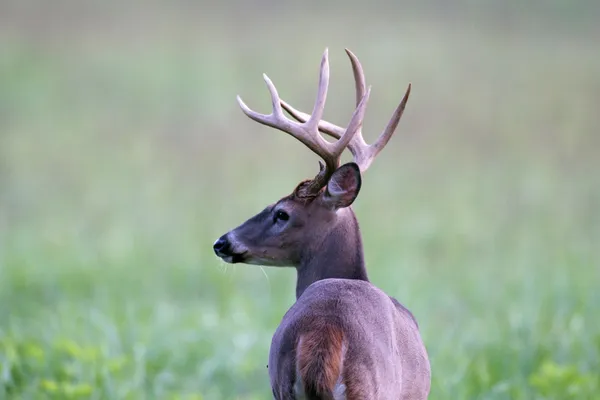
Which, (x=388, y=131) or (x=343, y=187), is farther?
(x=388, y=131)

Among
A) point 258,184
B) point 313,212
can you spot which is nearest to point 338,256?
point 313,212

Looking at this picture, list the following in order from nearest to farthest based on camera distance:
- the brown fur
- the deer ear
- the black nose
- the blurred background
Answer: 1. the brown fur
2. the deer ear
3. the black nose
4. the blurred background

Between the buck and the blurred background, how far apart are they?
5.56 ft

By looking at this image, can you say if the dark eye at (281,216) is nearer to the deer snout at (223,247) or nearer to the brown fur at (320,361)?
the deer snout at (223,247)

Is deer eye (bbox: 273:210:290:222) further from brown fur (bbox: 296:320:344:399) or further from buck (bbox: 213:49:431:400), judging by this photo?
brown fur (bbox: 296:320:344:399)

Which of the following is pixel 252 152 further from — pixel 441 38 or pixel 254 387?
pixel 254 387

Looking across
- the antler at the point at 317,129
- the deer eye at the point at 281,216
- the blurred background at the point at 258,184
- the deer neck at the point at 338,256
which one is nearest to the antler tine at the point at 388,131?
the antler at the point at 317,129

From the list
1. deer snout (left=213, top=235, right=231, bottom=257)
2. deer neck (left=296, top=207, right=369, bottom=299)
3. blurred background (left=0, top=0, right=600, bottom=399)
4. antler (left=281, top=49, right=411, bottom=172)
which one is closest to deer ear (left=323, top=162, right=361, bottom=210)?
deer neck (left=296, top=207, right=369, bottom=299)

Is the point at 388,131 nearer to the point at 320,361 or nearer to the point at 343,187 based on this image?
the point at 343,187

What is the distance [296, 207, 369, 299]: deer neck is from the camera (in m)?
5.59

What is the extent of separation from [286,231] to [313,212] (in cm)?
15

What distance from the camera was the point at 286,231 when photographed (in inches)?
224

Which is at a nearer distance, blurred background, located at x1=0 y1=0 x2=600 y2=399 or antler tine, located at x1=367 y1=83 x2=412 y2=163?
antler tine, located at x1=367 y1=83 x2=412 y2=163

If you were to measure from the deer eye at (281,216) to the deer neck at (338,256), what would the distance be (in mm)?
180
